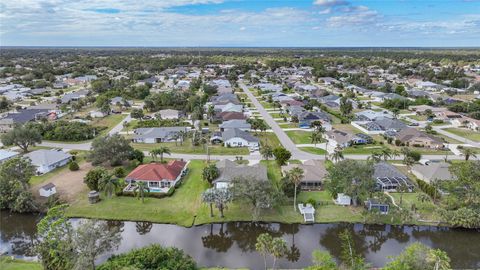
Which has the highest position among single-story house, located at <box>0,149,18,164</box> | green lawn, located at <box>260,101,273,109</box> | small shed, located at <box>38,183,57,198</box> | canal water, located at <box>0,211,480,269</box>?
green lawn, located at <box>260,101,273,109</box>

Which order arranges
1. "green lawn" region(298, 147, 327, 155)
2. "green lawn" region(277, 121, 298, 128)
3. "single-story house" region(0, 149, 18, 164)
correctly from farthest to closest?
"green lawn" region(277, 121, 298, 128) → "green lawn" region(298, 147, 327, 155) → "single-story house" region(0, 149, 18, 164)

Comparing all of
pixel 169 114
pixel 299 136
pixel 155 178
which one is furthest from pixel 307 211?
pixel 169 114

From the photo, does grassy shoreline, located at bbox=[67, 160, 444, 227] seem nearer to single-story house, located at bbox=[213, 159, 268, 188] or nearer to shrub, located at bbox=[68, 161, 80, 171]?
single-story house, located at bbox=[213, 159, 268, 188]

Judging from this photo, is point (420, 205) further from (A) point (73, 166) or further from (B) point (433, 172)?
(A) point (73, 166)

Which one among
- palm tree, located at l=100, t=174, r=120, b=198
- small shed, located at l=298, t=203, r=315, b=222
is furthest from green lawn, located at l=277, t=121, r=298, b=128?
palm tree, located at l=100, t=174, r=120, b=198

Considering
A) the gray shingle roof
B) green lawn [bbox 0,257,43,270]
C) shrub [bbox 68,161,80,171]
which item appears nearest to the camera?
green lawn [bbox 0,257,43,270]

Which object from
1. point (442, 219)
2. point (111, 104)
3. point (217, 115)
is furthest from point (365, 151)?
point (111, 104)

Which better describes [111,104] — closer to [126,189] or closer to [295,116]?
[295,116]
